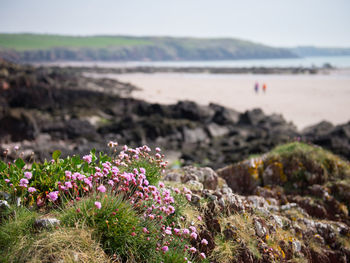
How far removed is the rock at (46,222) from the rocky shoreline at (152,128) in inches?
306

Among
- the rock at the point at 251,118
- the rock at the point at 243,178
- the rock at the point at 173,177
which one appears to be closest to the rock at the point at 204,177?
the rock at the point at 173,177

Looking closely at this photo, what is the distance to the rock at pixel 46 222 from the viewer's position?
117 inches

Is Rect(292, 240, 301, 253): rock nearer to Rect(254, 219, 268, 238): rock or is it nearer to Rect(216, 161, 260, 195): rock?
Rect(254, 219, 268, 238): rock

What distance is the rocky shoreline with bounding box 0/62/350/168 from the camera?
546 inches

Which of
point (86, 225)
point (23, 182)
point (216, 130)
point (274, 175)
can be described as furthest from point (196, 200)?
point (216, 130)

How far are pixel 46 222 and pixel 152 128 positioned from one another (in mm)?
13764

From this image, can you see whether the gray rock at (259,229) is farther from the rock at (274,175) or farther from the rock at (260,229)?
the rock at (274,175)

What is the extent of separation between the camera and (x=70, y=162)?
3941mm

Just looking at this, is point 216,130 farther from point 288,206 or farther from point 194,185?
point 194,185

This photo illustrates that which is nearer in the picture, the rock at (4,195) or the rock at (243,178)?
the rock at (4,195)

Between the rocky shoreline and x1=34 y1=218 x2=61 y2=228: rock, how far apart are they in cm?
778

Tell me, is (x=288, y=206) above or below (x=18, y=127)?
above

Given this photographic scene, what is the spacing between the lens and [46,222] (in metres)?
2.99

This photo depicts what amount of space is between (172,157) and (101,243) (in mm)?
11240
